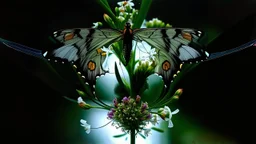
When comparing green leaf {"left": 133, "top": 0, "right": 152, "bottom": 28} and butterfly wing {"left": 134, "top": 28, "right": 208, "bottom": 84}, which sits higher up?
green leaf {"left": 133, "top": 0, "right": 152, "bottom": 28}

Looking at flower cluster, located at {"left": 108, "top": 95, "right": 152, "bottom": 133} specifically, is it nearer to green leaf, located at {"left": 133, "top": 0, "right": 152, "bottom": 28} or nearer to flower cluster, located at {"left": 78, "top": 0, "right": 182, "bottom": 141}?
flower cluster, located at {"left": 78, "top": 0, "right": 182, "bottom": 141}

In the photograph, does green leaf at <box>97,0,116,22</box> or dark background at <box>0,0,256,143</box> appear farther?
dark background at <box>0,0,256,143</box>

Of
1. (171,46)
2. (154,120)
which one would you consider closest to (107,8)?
(171,46)

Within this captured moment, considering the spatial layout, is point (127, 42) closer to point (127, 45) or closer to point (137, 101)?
point (127, 45)

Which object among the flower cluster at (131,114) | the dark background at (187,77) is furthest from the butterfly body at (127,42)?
the dark background at (187,77)

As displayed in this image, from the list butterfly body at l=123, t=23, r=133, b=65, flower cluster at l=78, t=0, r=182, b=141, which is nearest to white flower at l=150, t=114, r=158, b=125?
flower cluster at l=78, t=0, r=182, b=141
